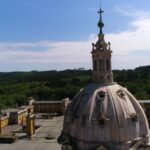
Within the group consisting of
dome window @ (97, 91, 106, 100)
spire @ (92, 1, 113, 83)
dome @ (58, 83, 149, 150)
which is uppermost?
spire @ (92, 1, 113, 83)

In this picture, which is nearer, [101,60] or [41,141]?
[101,60]

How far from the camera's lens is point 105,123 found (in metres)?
29.7

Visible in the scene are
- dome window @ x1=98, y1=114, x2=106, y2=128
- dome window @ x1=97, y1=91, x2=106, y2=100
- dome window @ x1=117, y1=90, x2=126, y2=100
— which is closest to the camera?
dome window @ x1=98, y1=114, x2=106, y2=128

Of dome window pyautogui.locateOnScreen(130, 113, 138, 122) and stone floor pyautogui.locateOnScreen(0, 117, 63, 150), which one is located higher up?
dome window pyautogui.locateOnScreen(130, 113, 138, 122)

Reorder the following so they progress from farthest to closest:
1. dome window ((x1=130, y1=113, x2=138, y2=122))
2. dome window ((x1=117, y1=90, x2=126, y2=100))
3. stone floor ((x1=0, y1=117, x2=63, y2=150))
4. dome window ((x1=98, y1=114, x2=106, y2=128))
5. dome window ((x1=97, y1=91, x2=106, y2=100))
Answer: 1. stone floor ((x1=0, y1=117, x2=63, y2=150))
2. dome window ((x1=117, y1=90, x2=126, y2=100))
3. dome window ((x1=97, y1=91, x2=106, y2=100))
4. dome window ((x1=130, y1=113, x2=138, y2=122))
5. dome window ((x1=98, y1=114, x2=106, y2=128))

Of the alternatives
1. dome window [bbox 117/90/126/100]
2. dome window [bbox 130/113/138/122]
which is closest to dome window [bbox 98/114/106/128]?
dome window [bbox 130/113/138/122]

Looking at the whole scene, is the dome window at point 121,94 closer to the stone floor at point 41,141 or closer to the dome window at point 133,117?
the dome window at point 133,117

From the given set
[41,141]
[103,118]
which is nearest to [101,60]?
[103,118]

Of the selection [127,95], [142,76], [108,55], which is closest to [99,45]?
[108,55]

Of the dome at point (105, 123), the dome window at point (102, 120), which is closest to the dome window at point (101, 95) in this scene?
the dome at point (105, 123)

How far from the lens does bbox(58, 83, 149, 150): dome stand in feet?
97.6

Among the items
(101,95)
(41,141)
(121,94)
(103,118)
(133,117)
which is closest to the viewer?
(103,118)

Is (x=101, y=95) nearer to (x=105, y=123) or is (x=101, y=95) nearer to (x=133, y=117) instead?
(x=105, y=123)

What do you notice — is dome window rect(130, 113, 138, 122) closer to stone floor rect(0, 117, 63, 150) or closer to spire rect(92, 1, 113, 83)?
spire rect(92, 1, 113, 83)
